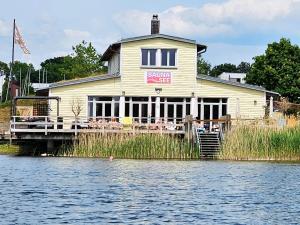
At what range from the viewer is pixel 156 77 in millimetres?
55000

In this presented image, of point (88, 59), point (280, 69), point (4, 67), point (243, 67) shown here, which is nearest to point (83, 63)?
point (88, 59)

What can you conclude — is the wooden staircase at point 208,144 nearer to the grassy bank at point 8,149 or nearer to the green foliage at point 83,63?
the grassy bank at point 8,149

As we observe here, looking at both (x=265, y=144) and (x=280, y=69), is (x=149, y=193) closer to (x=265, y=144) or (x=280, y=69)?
(x=265, y=144)

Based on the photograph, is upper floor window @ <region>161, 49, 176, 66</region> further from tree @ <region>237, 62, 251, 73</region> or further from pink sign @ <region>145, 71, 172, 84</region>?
tree @ <region>237, 62, 251, 73</region>

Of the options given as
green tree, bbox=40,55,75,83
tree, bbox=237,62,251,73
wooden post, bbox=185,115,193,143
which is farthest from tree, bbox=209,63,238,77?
wooden post, bbox=185,115,193,143

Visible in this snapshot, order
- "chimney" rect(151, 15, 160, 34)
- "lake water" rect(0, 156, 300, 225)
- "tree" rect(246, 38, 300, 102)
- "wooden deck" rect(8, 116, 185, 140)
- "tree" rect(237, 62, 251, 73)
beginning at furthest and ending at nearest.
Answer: "tree" rect(237, 62, 251, 73) < "tree" rect(246, 38, 300, 102) < "chimney" rect(151, 15, 160, 34) < "wooden deck" rect(8, 116, 185, 140) < "lake water" rect(0, 156, 300, 225)

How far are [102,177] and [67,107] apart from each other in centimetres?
2425

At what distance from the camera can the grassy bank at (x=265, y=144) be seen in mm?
42125

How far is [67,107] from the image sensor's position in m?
55.1

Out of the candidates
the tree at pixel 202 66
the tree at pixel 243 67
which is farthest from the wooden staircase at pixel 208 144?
the tree at pixel 243 67

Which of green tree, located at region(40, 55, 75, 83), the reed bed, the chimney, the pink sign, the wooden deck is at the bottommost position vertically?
the reed bed

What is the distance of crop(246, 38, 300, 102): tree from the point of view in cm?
7619

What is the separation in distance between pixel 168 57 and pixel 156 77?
65.2 inches

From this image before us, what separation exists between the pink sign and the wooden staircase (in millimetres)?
10076
